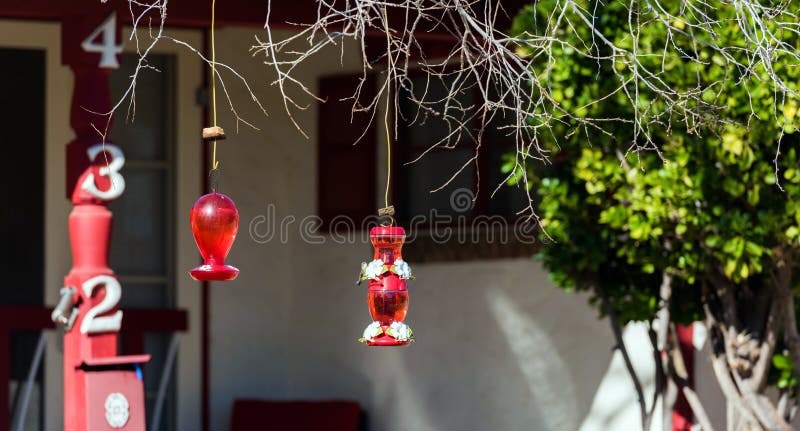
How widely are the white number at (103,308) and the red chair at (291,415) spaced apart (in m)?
2.54

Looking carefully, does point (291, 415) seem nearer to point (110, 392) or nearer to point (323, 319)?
point (323, 319)

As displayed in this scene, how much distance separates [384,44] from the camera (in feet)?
28.9

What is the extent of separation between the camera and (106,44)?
6.88m

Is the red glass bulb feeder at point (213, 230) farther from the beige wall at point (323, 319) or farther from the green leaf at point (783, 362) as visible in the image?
the beige wall at point (323, 319)

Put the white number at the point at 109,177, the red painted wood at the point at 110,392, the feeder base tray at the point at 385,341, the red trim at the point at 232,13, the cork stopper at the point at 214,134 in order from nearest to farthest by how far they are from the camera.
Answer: the cork stopper at the point at 214,134 → the feeder base tray at the point at 385,341 → the red painted wood at the point at 110,392 → the white number at the point at 109,177 → the red trim at the point at 232,13

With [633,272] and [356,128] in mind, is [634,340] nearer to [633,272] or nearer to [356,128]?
[633,272]

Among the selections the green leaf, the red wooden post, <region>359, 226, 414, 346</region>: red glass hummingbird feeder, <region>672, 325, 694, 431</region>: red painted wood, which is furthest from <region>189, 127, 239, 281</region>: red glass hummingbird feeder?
<region>672, 325, 694, 431</region>: red painted wood

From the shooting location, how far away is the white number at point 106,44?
6859mm

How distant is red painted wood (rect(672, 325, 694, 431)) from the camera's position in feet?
25.7

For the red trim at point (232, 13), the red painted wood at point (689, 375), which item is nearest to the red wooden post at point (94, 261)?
the red trim at point (232, 13)

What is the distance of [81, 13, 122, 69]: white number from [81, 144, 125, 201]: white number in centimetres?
43

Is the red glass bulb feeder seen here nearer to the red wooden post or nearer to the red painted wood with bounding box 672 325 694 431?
the red wooden post

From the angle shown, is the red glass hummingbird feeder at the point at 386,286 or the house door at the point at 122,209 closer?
the red glass hummingbird feeder at the point at 386,286

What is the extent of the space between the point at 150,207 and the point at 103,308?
2626 mm
